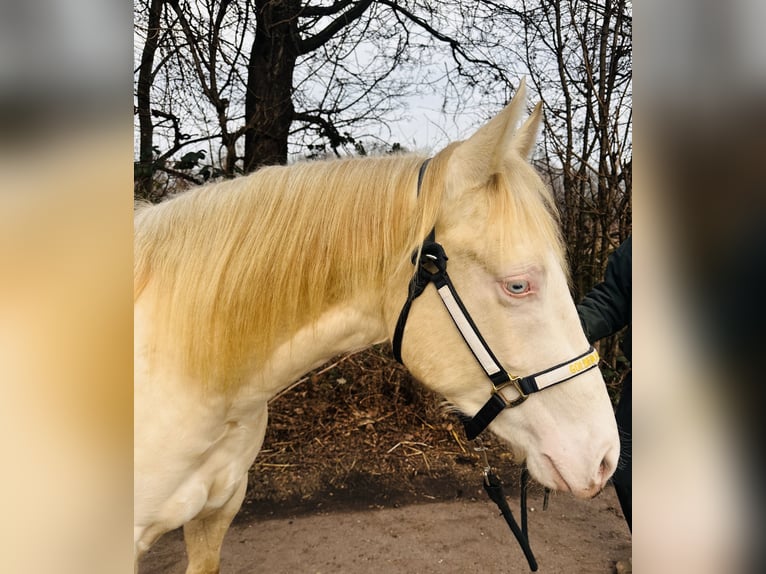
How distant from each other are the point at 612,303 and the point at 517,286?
2.25ft

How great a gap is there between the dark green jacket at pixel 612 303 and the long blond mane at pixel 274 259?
21.0 inches

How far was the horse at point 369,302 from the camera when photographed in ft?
3.16

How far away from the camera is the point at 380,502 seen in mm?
2762

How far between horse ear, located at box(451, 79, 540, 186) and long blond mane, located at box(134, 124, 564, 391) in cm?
4

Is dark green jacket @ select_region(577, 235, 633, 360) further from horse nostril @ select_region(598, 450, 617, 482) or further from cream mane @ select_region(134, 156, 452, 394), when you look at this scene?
cream mane @ select_region(134, 156, 452, 394)

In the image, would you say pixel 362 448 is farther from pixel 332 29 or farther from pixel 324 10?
pixel 324 10

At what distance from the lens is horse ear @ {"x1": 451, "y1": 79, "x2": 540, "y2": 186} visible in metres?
0.88

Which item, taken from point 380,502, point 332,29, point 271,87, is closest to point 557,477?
point 380,502

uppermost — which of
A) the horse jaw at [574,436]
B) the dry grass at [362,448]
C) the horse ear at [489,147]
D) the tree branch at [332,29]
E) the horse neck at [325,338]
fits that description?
the tree branch at [332,29]
